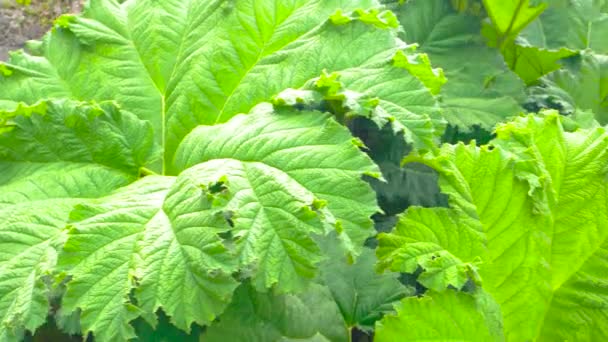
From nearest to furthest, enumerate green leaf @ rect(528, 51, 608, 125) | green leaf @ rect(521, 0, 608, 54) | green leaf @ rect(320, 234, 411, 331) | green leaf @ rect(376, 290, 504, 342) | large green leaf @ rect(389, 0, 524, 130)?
1. green leaf @ rect(376, 290, 504, 342)
2. green leaf @ rect(320, 234, 411, 331)
3. large green leaf @ rect(389, 0, 524, 130)
4. green leaf @ rect(528, 51, 608, 125)
5. green leaf @ rect(521, 0, 608, 54)

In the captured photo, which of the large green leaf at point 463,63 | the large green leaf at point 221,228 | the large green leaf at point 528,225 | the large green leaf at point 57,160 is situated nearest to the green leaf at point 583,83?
the large green leaf at point 463,63

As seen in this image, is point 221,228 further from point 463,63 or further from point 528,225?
point 463,63

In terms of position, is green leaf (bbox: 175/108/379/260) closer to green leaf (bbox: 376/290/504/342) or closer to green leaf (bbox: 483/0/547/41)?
green leaf (bbox: 376/290/504/342)

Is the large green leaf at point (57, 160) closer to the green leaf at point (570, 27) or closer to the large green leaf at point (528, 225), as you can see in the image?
the large green leaf at point (528, 225)

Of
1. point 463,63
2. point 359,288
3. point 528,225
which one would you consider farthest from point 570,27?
point 359,288

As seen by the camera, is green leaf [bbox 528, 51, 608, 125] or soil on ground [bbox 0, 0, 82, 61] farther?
soil on ground [bbox 0, 0, 82, 61]

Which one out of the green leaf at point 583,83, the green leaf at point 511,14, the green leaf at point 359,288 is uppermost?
the green leaf at point 511,14

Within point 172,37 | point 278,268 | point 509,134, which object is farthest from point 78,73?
point 509,134

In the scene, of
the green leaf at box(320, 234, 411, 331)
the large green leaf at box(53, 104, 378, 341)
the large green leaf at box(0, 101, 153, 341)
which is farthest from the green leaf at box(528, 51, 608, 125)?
the large green leaf at box(0, 101, 153, 341)
